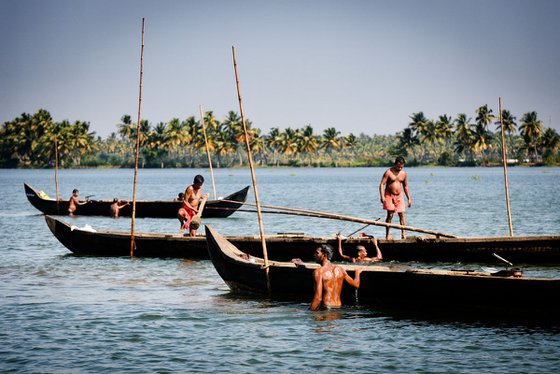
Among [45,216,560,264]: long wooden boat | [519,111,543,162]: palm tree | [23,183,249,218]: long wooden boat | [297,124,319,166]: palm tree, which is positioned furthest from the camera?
[297,124,319,166]: palm tree

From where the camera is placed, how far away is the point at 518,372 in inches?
348

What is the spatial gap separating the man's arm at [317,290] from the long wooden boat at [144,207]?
17112 mm

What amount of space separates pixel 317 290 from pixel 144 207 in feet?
64.6

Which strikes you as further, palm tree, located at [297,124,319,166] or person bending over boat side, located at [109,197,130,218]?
palm tree, located at [297,124,319,166]

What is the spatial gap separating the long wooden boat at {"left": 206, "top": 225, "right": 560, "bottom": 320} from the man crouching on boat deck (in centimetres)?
18

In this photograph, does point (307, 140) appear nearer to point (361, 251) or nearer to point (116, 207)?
point (116, 207)

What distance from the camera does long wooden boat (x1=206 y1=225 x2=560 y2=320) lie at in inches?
402

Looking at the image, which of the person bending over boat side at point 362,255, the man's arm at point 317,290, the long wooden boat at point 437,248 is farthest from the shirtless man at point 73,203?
the man's arm at point 317,290

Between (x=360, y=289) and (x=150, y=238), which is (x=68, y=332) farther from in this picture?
(x=150, y=238)

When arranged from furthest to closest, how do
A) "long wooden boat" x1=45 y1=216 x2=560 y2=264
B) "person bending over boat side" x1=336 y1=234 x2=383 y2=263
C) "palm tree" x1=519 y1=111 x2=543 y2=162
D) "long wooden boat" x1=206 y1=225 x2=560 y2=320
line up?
1. "palm tree" x1=519 y1=111 x2=543 y2=162
2. "long wooden boat" x1=45 y1=216 x2=560 y2=264
3. "person bending over boat side" x1=336 y1=234 x2=383 y2=263
4. "long wooden boat" x1=206 y1=225 x2=560 y2=320

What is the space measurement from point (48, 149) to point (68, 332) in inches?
4915

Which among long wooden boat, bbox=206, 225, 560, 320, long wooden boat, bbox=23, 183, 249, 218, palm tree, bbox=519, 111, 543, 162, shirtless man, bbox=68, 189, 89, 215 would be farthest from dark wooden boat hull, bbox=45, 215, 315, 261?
palm tree, bbox=519, 111, 543, 162

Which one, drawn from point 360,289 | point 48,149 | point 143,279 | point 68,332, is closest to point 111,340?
point 68,332

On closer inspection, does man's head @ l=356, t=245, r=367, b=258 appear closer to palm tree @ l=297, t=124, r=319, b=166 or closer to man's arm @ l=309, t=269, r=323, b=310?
man's arm @ l=309, t=269, r=323, b=310
